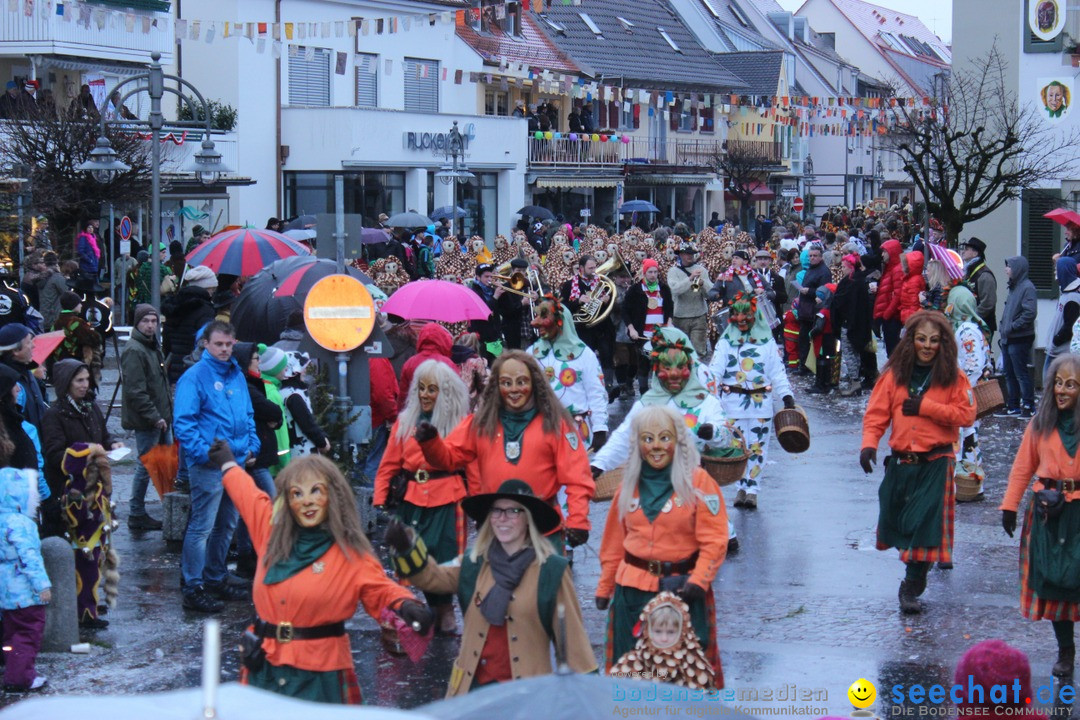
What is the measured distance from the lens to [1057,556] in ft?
24.7

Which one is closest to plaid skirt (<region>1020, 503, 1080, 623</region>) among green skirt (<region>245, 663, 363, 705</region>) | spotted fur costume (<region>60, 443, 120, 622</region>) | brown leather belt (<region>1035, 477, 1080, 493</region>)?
brown leather belt (<region>1035, 477, 1080, 493</region>)

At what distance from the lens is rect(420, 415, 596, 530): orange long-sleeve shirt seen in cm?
771

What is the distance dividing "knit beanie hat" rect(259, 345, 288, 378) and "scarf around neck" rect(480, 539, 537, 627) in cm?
416

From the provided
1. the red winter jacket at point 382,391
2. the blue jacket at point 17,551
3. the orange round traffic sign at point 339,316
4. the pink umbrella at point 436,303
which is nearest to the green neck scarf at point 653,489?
the blue jacket at point 17,551

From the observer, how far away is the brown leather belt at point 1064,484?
7.57 meters

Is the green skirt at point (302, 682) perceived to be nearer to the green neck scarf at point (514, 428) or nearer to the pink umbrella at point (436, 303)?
the green neck scarf at point (514, 428)

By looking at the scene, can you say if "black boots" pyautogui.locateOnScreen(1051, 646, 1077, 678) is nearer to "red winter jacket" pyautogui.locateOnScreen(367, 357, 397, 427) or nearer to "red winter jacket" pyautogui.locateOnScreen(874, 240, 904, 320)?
"red winter jacket" pyautogui.locateOnScreen(367, 357, 397, 427)

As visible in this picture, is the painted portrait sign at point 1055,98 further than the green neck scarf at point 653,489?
Yes

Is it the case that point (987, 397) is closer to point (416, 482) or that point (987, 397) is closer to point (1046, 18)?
point (416, 482)

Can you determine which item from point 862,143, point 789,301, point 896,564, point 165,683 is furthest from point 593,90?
point 862,143

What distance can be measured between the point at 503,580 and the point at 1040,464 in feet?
10.9

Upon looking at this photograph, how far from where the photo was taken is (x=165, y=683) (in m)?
7.64

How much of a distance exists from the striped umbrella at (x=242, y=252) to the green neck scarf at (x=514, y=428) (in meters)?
7.70

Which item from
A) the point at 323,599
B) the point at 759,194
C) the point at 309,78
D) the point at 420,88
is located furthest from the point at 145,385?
the point at 759,194
